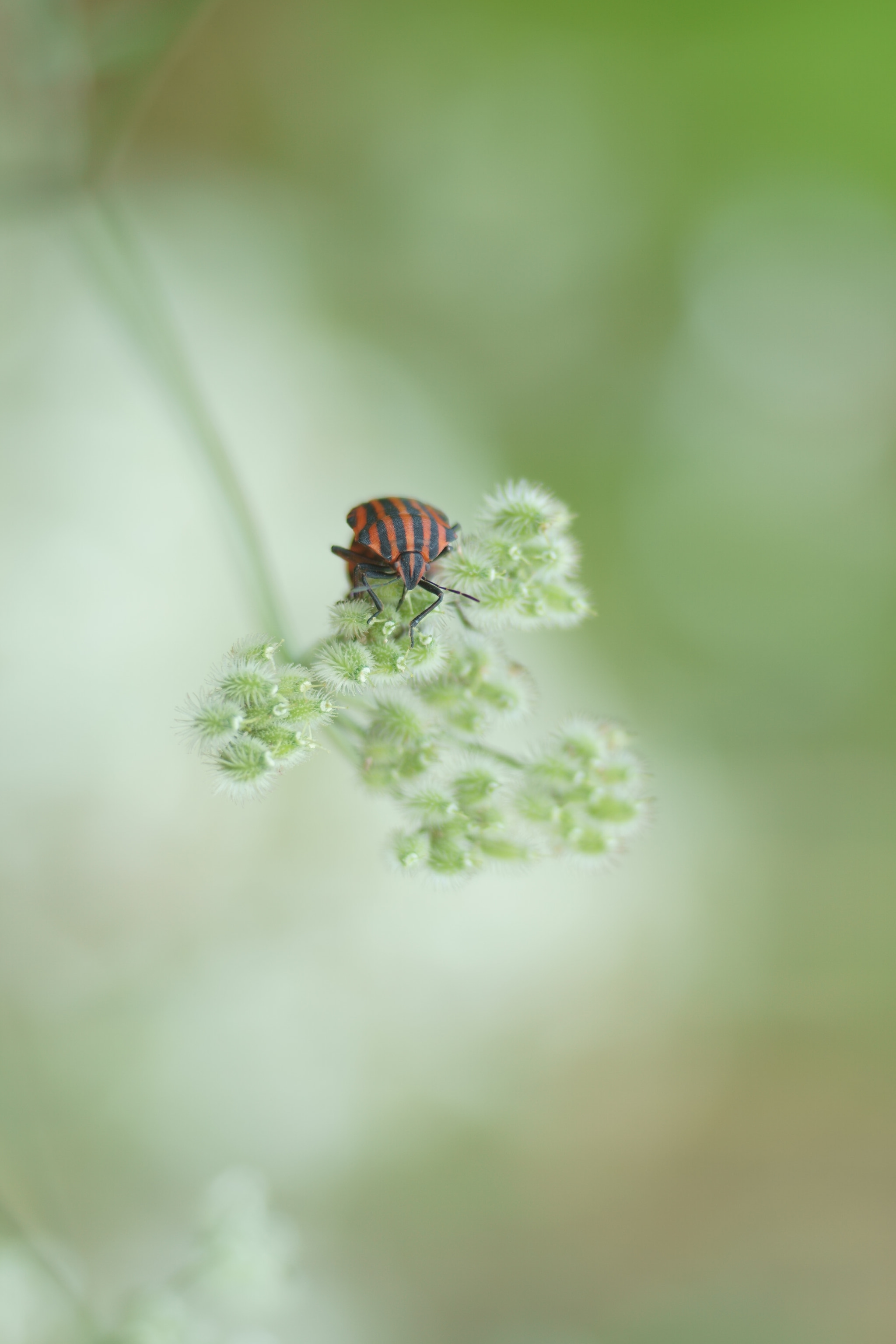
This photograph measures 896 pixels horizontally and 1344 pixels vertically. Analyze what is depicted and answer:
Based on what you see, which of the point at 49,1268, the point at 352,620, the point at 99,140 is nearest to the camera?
the point at 352,620

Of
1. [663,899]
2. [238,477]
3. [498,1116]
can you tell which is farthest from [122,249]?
[498,1116]

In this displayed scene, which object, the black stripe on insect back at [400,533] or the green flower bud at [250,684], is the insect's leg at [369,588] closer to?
the black stripe on insect back at [400,533]

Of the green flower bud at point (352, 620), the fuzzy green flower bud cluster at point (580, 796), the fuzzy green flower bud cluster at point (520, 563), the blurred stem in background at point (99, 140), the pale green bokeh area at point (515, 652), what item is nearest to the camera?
the green flower bud at point (352, 620)

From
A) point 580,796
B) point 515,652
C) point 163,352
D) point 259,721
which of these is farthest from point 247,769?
point 515,652

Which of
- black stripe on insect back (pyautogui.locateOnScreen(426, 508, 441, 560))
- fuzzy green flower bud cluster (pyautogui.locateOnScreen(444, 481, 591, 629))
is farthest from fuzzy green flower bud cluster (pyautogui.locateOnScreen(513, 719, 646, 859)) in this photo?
black stripe on insect back (pyautogui.locateOnScreen(426, 508, 441, 560))

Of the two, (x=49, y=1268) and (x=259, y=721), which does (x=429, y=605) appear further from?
(x=49, y=1268)

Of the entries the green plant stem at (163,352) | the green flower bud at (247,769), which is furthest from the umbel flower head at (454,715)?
the green plant stem at (163,352)

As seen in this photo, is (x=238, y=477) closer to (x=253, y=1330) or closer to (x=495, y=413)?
(x=495, y=413)
